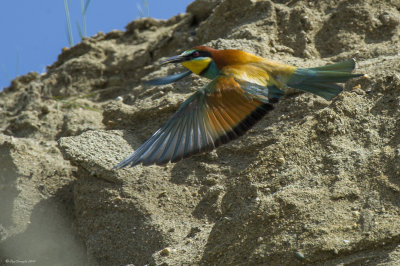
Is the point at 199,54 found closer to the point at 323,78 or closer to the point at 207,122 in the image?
the point at 207,122

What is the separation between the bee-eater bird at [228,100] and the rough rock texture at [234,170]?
5.2 inches

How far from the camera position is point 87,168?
310 centimetres

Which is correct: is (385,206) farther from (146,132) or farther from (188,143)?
(146,132)

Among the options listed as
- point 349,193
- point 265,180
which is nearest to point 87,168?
point 265,180

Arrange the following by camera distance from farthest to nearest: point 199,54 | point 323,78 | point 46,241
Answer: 1. point 199,54
2. point 46,241
3. point 323,78

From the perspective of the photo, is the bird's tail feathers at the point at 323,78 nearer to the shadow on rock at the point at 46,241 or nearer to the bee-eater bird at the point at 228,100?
the bee-eater bird at the point at 228,100

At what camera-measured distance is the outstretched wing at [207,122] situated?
278 centimetres

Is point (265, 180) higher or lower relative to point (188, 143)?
lower

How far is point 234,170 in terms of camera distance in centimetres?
302

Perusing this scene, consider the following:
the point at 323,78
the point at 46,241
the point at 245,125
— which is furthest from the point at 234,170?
the point at 46,241

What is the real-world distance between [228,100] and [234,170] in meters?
0.37

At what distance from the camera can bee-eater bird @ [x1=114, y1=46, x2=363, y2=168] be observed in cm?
280

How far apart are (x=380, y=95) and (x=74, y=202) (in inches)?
67.6

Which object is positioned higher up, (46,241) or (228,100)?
(228,100)
